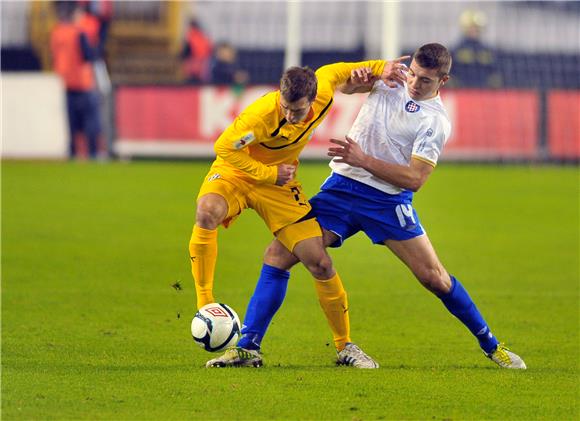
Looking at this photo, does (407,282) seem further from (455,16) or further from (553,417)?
(455,16)

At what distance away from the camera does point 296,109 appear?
7.41 m

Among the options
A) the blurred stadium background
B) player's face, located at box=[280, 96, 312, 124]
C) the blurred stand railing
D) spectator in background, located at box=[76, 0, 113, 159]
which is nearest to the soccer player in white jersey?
player's face, located at box=[280, 96, 312, 124]

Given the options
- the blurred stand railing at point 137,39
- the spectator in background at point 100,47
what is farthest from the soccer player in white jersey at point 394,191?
the blurred stand railing at point 137,39

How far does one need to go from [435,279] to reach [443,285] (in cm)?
8

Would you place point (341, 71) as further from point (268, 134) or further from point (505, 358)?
point (505, 358)

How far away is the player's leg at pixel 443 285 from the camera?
7781 mm

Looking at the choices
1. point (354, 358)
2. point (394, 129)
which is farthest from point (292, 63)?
point (354, 358)

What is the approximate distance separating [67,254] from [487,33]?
18001 millimetres

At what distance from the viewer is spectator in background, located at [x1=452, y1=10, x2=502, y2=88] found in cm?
2533

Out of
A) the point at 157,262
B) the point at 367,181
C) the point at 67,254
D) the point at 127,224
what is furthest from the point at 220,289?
the point at 127,224

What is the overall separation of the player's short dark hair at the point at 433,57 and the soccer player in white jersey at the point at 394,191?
27mm

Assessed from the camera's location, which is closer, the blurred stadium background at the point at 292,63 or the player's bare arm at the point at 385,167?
A: the player's bare arm at the point at 385,167

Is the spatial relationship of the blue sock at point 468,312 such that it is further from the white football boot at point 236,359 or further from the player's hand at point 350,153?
the white football boot at point 236,359

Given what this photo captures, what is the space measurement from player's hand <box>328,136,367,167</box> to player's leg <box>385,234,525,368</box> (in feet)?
2.02
